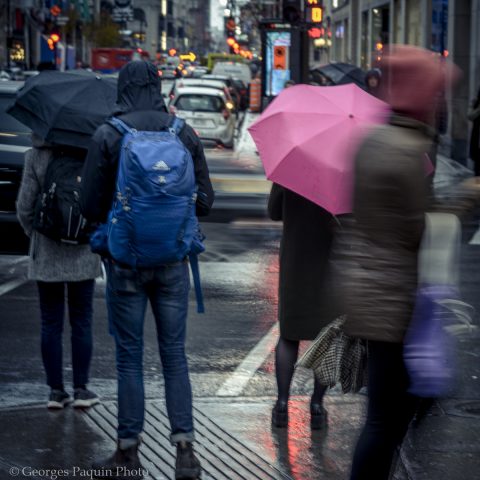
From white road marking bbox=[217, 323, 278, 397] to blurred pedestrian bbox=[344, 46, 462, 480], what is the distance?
302 cm

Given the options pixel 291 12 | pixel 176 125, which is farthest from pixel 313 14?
pixel 176 125

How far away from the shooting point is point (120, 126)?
5.48 m

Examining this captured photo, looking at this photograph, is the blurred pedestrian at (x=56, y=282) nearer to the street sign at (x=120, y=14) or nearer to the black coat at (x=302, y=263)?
the black coat at (x=302, y=263)

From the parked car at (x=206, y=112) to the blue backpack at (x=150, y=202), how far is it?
24.3 m

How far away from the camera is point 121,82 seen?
5.64 meters

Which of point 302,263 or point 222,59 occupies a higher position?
point 222,59

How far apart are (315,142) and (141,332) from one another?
1.32m

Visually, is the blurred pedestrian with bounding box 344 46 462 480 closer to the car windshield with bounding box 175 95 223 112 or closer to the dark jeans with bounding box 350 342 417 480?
the dark jeans with bounding box 350 342 417 480

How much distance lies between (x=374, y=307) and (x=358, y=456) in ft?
2.07

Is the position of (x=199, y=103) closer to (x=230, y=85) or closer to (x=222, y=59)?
(x=230, y=85)

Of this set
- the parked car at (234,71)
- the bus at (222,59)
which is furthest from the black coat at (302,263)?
the bus at (222,59)

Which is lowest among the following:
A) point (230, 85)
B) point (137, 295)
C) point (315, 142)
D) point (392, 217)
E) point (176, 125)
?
point (230, 85)

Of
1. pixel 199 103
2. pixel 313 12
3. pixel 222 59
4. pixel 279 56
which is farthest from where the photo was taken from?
pixel 222 59

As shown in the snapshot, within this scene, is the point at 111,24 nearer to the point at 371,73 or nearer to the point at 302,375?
the point at 371,73
